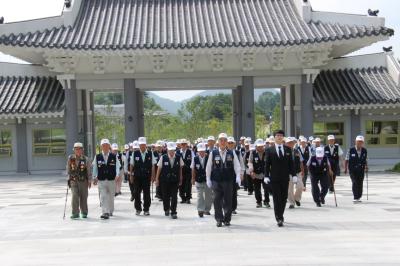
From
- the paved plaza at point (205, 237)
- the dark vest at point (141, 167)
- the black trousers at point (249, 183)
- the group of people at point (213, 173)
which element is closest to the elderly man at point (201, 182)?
the group of people at point (213, 173)

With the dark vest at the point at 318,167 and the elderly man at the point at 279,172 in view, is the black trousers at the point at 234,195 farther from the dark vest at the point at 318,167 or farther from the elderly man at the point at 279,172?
the dark vest at the point at 318,167

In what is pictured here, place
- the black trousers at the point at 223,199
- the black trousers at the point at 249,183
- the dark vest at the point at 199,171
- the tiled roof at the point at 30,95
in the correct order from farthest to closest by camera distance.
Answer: the tiled roof at the point at 30,95 < the black trousers at the point at 249,183 < the dark vest at the point at 199,171 < the black trousers at the point at 223,199

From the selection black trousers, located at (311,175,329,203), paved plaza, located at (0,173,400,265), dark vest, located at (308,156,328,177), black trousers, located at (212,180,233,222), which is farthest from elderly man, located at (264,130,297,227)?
dark vest, located at (308,156,328,177)

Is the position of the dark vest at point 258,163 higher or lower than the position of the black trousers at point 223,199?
higher

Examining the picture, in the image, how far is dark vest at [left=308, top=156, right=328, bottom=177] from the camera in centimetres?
1416

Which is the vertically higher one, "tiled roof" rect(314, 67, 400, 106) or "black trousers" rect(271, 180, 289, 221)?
"tiled roof" rect(314, 67, 400, 106)

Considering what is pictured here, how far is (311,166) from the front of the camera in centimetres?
1435

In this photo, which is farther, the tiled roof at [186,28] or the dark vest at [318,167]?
the tiled roof at [186,28]

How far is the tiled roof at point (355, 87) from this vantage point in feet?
79.5

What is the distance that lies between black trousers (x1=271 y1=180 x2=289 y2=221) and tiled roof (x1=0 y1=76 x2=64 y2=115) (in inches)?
592

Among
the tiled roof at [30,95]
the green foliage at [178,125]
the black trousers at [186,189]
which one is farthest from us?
the green foliage at [178,125]

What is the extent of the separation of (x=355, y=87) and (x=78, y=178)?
1641 centimetres

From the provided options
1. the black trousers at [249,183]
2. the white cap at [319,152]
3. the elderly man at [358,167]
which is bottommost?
the black trousers at [249,183]

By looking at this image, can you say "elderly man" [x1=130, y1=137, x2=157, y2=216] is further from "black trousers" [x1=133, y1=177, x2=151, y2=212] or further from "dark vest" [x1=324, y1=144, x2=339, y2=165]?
"dark vest" [x1=324, y1=144, x2=339, y2=165]
